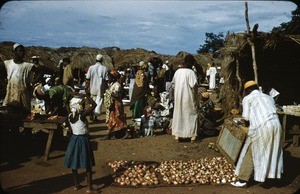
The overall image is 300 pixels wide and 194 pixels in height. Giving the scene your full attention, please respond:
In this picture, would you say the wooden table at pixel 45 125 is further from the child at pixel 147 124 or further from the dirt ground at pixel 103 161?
the child at pixel 147 124

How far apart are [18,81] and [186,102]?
386 cm

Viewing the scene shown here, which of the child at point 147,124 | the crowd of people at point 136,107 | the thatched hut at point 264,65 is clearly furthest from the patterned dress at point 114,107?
the thatched hut at point 264,65

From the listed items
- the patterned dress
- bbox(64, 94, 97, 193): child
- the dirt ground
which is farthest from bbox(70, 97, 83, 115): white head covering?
the patterned dress

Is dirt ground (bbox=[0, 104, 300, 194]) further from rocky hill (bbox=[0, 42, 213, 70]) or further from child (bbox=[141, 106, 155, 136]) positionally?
rocky hill (bbox=[0, 42, 213, 70])

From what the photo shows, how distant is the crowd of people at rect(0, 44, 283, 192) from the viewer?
505 centimetres

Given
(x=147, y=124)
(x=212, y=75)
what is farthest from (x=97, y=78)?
(x=212, y=75)

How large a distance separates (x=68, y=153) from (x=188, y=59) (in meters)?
4.23

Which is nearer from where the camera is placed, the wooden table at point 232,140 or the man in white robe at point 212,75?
the wooden table at point 232,140

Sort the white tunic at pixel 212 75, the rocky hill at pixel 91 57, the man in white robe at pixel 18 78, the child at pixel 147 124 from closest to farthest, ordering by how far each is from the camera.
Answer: the man in white robe at pixel 18 78
the child at pixel 147 124
the white tunic at pixel 212 75
the rocky hill at pixel 91 57

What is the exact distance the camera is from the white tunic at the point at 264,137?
16.9ft

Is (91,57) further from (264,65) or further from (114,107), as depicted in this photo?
(114,107)

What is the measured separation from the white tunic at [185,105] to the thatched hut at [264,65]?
1579 mm

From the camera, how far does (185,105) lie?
817cm

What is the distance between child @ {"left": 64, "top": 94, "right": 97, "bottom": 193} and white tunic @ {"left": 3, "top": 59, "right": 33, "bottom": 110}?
8.01 feet
